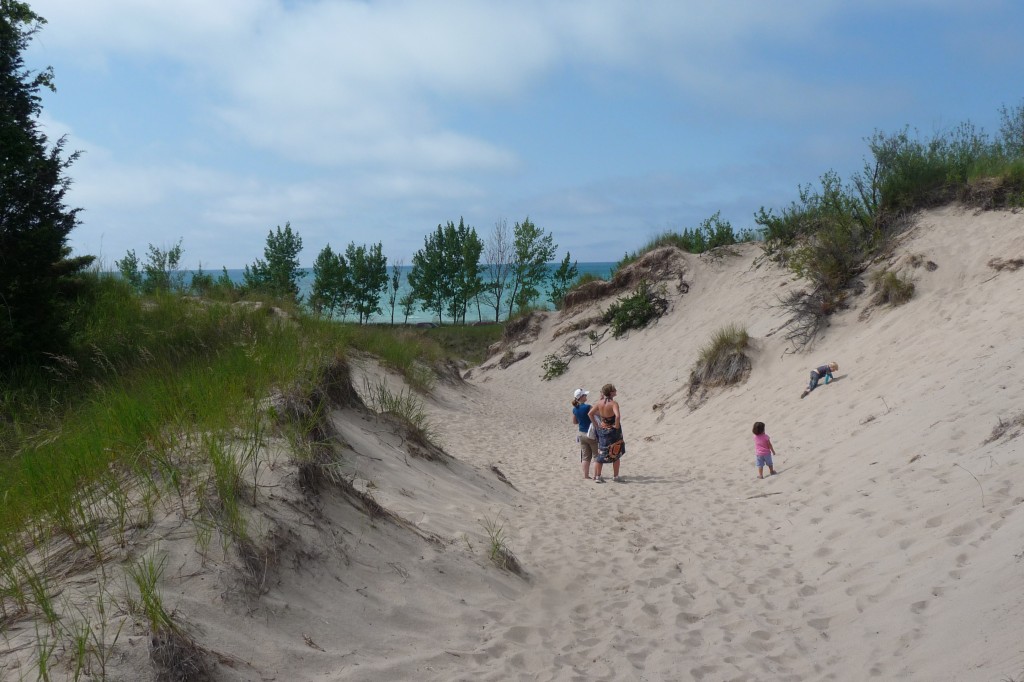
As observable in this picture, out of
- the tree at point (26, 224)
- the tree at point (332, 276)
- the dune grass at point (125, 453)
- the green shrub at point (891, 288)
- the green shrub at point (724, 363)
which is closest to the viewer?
the dune grass at point (125, 453)

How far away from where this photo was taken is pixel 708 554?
6.27 metres

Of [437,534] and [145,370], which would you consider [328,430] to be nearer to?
[437,534]

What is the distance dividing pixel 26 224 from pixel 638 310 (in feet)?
58.3

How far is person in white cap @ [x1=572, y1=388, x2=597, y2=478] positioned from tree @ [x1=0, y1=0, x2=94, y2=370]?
7.23 meters

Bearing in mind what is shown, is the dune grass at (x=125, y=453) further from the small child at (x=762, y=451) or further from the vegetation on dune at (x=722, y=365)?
the vegetation on dune at (x=722, y=365)

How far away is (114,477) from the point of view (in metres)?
4.26

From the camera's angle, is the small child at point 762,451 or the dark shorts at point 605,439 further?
the dark shorts at point 605,439

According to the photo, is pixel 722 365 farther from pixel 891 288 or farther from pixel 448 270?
pixel 448 270

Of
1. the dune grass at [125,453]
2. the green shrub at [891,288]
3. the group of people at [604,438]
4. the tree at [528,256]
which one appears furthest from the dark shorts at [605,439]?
the tree at [528,256]

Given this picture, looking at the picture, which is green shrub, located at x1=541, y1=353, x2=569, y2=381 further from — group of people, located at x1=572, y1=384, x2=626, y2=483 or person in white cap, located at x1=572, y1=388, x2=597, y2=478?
group of people, located at x1=572, y1=384, x2=626, y2=483

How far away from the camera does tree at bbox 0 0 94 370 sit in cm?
856

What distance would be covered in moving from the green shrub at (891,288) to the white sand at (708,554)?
1.83 feet

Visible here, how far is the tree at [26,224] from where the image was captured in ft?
28.1

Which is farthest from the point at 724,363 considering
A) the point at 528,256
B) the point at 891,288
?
the point at 528,256
